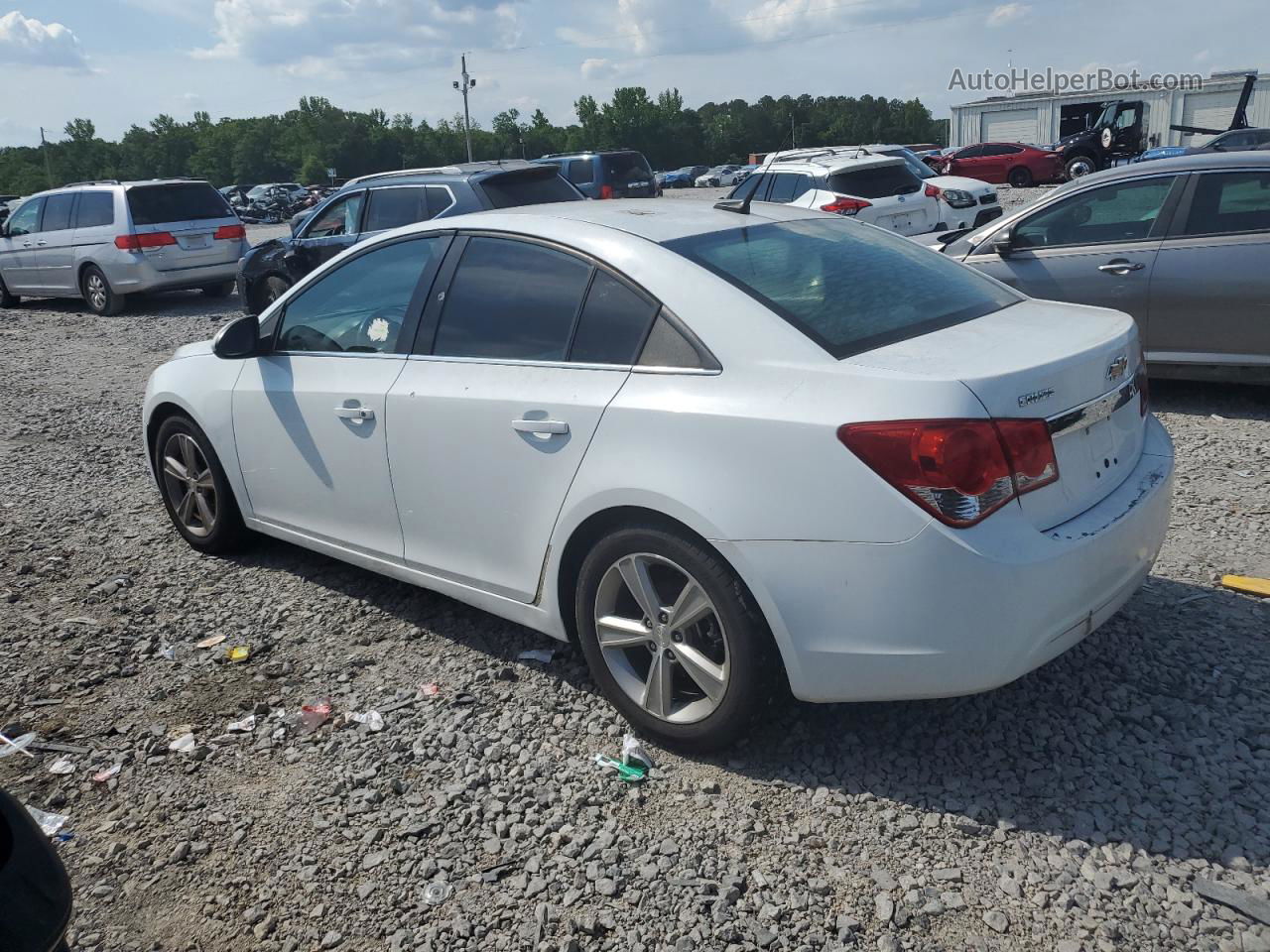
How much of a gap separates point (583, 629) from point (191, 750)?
4.51 ft

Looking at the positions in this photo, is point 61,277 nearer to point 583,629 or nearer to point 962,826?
point 583,629

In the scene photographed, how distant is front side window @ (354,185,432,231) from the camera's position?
1131 cm

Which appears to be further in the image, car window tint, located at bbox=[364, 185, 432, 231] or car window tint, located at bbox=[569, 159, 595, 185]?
car window tint, located at bbox=[569, 159, 595, 185]

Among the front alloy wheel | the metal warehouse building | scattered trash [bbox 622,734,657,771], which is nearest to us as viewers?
the front alloy wheel

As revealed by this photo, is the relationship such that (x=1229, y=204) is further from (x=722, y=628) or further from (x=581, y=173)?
(x=581, y=173)

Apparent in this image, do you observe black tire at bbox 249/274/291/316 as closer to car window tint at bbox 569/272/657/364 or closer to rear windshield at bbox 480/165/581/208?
rear windshield at bbox 480/165/581/208

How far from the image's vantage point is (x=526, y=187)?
37.1 feet

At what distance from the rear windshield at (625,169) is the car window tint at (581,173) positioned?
0.80ft

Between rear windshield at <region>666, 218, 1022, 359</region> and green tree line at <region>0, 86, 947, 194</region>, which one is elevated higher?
green tree line at <region>0, 86, 947, 194</region>

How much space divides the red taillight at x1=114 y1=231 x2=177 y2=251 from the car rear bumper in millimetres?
14218

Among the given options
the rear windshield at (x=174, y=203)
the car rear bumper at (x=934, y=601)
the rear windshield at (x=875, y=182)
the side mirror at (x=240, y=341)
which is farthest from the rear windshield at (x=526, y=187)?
the car rear bumper at (x=934, y=601)

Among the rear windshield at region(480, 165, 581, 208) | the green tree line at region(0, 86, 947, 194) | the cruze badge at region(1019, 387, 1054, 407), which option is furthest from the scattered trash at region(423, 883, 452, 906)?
the green tree line at region(0, 86, 947, 194)

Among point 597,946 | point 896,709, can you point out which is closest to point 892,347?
point 896,709

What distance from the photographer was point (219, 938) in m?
2.72
